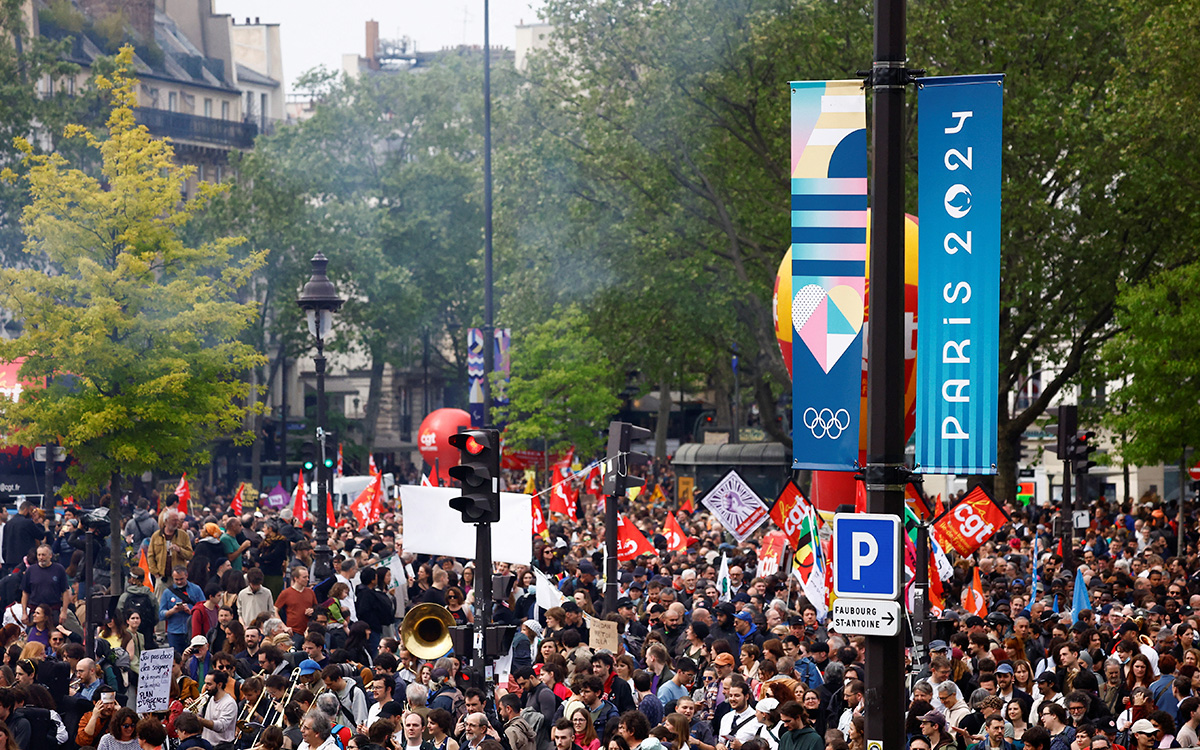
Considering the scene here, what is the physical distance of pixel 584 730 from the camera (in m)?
11.3

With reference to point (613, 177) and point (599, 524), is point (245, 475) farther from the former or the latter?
point (599, 524)

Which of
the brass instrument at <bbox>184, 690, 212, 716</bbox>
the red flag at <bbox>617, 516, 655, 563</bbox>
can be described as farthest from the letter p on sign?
the red flag at <bbox>617, 516, 655, 563</bbox>

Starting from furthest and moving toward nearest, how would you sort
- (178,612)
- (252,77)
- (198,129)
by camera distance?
(252,77) → (198,129) → (178,612)

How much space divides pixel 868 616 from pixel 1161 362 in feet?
83.4

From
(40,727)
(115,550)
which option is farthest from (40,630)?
(115,550)

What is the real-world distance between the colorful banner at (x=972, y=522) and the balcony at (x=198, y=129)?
5254 cm

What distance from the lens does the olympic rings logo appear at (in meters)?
9.14

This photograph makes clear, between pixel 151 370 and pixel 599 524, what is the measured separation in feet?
33.8

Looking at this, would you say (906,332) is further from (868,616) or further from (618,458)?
(868,616)

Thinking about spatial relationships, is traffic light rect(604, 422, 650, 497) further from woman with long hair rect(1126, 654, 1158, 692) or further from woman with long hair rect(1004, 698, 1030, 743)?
woman with long hair rect(1004, 698, 1030, 743)

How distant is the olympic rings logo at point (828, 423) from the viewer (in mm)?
9141

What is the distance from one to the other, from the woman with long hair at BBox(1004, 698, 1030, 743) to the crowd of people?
0.03m

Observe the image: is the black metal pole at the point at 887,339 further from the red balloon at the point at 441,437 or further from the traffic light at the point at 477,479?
the red balloon at the point at 441,437

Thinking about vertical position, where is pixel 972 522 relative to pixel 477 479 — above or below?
below
